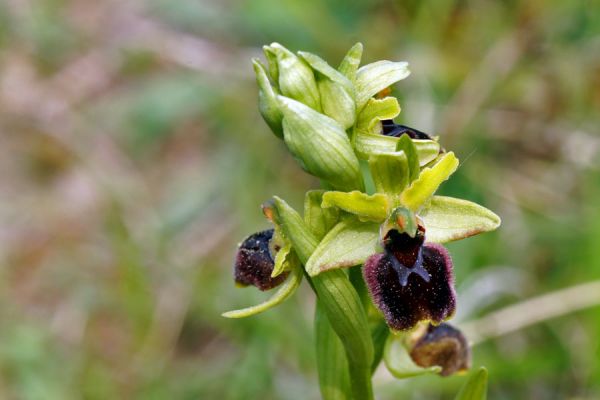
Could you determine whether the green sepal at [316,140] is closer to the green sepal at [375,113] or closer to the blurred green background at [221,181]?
the green sepal at [375,113]

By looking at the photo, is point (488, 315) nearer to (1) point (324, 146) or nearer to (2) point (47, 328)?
(1) point (324, 146)

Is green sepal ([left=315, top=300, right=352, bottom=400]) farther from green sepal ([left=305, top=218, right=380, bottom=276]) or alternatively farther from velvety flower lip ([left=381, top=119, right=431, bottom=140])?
velvety flower lip ([left=381, top=119, right=431, bottom=140])

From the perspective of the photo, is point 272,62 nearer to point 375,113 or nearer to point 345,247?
point 375,113

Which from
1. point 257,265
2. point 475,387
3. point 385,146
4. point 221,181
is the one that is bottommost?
point 221,181

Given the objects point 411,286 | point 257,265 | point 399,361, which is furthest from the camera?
point 399,361

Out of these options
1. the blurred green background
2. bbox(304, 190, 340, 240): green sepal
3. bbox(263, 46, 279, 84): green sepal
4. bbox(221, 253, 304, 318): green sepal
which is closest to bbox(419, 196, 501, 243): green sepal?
bbox(304, 190, 340, 240): green sepal

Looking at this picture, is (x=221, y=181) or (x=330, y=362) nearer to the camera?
(x=330, y=362)

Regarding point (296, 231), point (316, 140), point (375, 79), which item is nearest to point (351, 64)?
point (375, 79)
